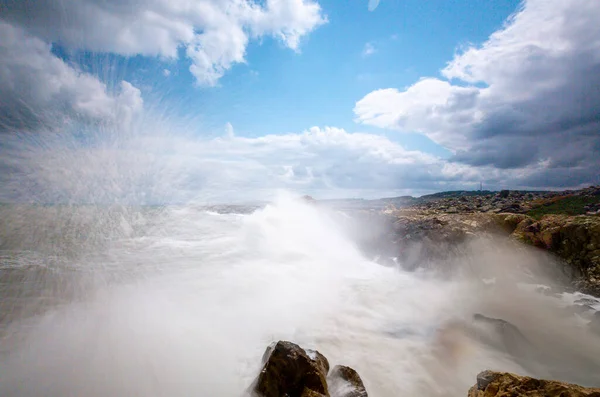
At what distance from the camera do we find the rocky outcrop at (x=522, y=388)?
3.86 meters

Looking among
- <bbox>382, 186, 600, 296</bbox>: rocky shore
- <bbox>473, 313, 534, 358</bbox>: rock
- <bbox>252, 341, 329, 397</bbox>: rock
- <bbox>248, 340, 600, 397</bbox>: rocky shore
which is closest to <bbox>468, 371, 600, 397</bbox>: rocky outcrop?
<bbox>248, 340, 600, 397</bbox>: rocky shore

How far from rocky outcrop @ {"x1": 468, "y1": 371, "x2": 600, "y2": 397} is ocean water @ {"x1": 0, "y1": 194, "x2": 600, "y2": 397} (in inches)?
89.0

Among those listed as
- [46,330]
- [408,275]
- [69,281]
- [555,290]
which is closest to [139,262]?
[69,281]

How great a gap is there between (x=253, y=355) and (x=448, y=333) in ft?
22.0

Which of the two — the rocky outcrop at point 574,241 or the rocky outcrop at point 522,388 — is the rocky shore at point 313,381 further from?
the rocky outcrop at point 574,241

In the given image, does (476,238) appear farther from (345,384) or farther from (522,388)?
(345,384)

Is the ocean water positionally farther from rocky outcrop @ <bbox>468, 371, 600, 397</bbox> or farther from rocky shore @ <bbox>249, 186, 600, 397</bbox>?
rocky outcrop @ <bbox>468, 371, 600, 397</bbox>

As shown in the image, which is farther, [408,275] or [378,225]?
[378,225]

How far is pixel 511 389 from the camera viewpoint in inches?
169

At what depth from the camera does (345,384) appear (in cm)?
567

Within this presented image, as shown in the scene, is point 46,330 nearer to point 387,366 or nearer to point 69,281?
point 69,281

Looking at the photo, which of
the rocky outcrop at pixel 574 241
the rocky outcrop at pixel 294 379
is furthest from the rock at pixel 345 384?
the rocky outcrop at pixel 574 241

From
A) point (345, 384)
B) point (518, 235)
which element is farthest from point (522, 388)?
point (518, 235)

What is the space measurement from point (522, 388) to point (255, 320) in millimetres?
8070
